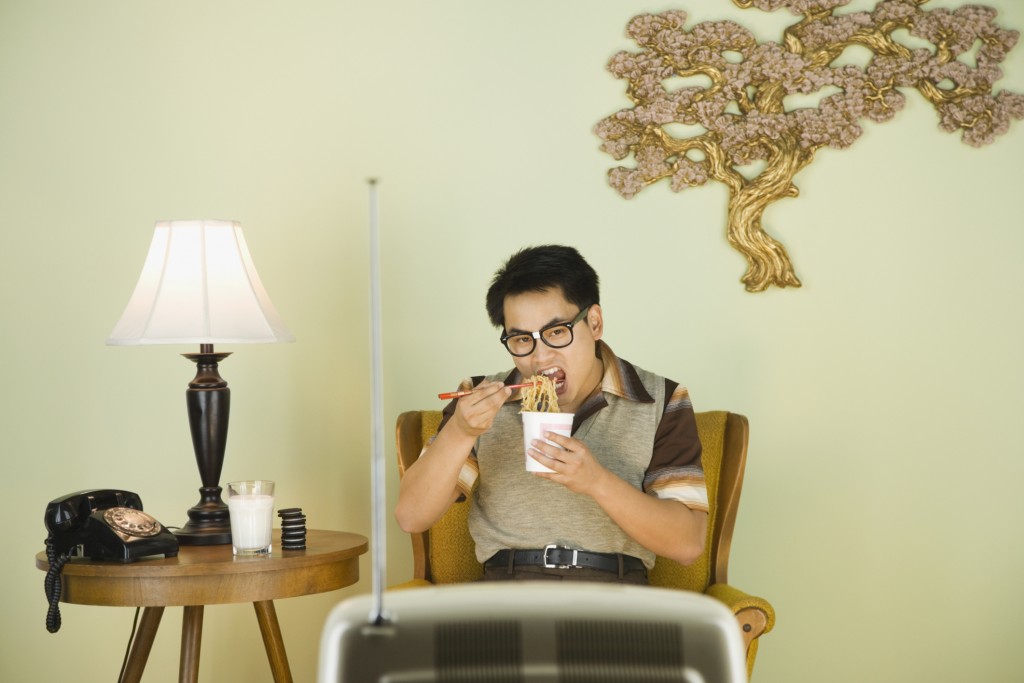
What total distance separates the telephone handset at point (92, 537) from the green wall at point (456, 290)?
0.72 m

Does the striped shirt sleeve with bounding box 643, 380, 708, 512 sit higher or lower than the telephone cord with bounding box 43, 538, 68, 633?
higher

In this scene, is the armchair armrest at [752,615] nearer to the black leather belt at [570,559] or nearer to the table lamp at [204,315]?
the black leather belt at [570,559]

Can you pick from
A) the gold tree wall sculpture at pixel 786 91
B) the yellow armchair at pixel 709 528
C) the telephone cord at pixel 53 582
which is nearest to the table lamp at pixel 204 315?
the telephone cord at pixel 53 582

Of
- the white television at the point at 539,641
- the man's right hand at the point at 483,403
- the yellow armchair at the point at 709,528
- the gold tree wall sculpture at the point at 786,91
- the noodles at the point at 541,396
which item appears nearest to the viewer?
the white television at the point at 539,641

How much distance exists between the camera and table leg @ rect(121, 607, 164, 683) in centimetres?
218

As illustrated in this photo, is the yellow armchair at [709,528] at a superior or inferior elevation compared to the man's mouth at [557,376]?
inferior

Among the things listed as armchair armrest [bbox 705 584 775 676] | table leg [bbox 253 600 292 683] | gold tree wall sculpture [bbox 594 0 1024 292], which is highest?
gold tree wall sculpture [bbox 594 0 1024 292]

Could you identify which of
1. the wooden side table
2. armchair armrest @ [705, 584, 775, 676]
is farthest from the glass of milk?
armchair armrest @ [705, 584, 775, 676]

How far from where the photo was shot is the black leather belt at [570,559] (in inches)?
80.3

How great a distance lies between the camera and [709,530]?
2.32m

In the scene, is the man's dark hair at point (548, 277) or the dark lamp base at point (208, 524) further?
the dark lamp base at point (208, 524)

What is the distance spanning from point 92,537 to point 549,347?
98 cm

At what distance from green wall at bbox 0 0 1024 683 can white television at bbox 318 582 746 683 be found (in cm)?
210

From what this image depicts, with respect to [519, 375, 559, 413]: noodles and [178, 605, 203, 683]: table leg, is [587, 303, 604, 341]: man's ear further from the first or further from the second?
[178, 605, 203, 683]: table leg
